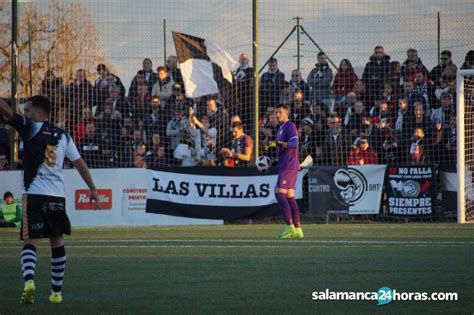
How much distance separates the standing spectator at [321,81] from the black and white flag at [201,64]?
1775 mm

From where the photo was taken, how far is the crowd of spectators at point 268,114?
21.6 metres

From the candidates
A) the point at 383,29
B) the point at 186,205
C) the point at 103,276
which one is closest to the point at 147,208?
the point at 186,205

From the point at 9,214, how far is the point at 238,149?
5009 millimetres

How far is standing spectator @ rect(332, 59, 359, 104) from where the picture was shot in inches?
882

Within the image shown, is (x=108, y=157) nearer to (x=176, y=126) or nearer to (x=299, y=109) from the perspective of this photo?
(x=176, y=126)

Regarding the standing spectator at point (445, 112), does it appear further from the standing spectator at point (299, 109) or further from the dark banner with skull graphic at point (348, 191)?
the standing spectator at point (299, 109)

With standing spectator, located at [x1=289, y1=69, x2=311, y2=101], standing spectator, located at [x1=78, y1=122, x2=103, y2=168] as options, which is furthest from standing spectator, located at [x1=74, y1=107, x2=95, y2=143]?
standing spectator, located at [x1=289, y1=69, x2=311, y2=101]

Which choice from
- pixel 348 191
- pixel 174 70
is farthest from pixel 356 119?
pixel 174 70

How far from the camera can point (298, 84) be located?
74.2 ft

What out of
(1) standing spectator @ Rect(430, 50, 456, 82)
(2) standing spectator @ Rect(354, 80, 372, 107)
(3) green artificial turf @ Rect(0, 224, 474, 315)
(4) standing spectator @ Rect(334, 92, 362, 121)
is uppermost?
(1) standing spectator @ Rect(430, 50, 456, 82)

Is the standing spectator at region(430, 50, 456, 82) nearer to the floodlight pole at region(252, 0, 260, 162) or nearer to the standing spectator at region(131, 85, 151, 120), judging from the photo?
the floodlight pole at region(252, 0, 260, 162)

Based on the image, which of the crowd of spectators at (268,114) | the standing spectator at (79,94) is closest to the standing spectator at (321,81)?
the crowd of spectators at (268,114)

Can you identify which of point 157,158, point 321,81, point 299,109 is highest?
point 321,81

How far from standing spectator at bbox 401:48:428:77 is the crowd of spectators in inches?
0.9
